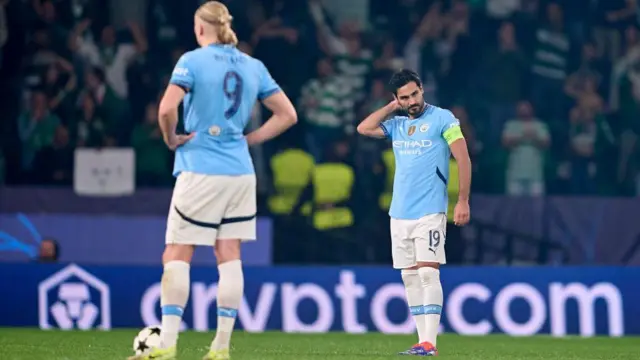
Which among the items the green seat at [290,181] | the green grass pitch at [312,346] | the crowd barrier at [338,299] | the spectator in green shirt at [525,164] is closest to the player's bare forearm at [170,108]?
the green grass pitch at [312,346]

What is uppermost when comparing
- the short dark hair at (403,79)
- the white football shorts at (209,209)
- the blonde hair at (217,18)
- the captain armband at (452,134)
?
the blonde hair at (217,18)

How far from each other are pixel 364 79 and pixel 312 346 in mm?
8041

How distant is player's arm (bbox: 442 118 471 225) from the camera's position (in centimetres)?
1027

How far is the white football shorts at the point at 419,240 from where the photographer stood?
10562 mm

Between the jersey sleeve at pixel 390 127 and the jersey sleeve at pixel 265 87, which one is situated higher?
the jersey sleeve at pixel 265 87

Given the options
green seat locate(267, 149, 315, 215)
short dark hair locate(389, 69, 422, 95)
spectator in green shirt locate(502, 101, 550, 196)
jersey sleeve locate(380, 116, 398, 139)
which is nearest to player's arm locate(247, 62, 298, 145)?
short dark hair locate(389, 69, 422, 95)

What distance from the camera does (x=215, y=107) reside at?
867 centimetres

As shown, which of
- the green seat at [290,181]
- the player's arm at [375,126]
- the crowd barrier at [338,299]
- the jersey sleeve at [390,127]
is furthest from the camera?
the green seat at [290,181]

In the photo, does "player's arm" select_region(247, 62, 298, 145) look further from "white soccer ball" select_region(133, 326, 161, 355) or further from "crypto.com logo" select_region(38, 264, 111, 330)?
"crypto.com logo" select_region(38, 264, 111, 330)

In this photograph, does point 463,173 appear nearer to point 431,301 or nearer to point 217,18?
point 431,301

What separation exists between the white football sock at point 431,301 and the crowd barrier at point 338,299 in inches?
197

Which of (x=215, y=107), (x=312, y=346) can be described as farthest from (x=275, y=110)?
(x=312, y=346)

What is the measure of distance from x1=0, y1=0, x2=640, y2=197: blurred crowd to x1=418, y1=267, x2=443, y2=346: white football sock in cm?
761

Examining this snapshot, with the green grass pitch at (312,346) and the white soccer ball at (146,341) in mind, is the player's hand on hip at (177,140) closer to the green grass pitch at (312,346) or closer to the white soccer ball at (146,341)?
the white soccer ball at (146,341)
